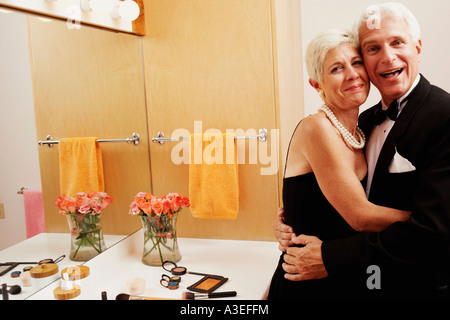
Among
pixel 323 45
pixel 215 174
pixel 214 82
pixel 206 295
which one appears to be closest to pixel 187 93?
pixel 214 82

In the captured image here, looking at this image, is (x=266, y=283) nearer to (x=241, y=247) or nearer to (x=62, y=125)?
(x=241, y=247)

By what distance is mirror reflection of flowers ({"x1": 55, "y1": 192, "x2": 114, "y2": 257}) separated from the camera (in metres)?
1.50

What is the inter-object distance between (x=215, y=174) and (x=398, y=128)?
33.3 inches

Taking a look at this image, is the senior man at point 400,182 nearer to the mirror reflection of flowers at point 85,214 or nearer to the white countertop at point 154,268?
the white countertop at point 154,268

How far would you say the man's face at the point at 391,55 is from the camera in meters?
1.21

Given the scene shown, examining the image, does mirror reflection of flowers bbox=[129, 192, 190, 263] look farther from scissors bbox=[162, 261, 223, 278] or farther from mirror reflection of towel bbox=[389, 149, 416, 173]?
mirror reflection of towel bbox=[389, 149, 416, 173]

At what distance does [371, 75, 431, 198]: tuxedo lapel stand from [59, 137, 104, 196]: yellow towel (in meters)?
1.07

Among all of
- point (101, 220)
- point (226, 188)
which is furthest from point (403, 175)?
point (101, 220)

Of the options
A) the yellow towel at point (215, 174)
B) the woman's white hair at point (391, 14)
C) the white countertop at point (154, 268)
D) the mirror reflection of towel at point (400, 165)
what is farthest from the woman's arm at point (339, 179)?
the yellow towel at point (215, 174)

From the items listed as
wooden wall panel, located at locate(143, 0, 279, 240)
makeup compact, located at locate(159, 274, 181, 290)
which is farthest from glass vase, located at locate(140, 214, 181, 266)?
wooden wall panel, located at locate(143, 0, 279, 240)

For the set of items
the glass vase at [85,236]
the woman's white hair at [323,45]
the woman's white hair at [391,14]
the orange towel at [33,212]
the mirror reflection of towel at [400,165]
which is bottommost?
the glass vase at [85,236]

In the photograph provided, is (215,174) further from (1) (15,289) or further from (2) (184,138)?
(1) (15,289)

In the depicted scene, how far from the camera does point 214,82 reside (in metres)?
1.82
